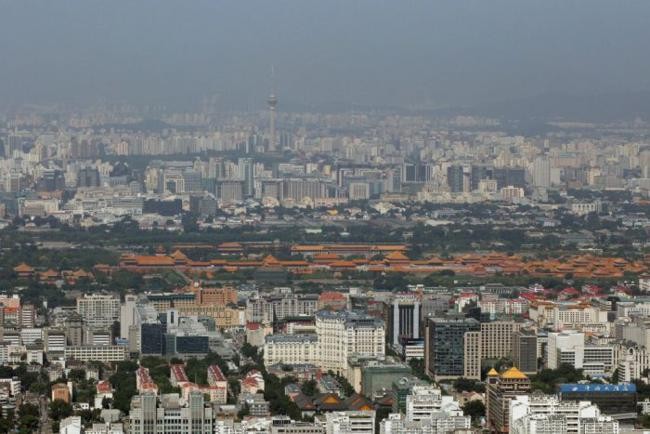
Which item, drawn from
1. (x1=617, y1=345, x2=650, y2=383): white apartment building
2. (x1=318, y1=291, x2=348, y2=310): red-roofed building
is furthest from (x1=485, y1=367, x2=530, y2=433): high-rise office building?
(x1=318, y1=291, x2=348, y2=310): red-roofed building

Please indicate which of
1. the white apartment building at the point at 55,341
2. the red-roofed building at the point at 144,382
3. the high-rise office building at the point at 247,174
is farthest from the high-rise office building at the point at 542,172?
the red-roofed building at the point at 144,382

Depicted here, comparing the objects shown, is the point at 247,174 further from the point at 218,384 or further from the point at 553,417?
the point at 553,417

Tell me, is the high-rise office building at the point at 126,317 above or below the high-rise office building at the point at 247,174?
above

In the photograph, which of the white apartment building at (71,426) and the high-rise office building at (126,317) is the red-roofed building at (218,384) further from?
the high-rise office building at (126,317)

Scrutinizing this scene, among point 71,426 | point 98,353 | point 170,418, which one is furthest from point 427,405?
point 98,353

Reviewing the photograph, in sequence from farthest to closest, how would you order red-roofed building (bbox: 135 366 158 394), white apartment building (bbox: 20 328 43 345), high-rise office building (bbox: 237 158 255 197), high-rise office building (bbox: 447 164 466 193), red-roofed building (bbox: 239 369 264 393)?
high-rise office building (bbox: 447 164 466 193), high-rise office building (bbox: 237 158 255 197), white apartment building (bbox: 20 328 43 345), red-roofed building (bbox: 239 369 264 393), red-roofed building (bbox: 135 366 158 394)

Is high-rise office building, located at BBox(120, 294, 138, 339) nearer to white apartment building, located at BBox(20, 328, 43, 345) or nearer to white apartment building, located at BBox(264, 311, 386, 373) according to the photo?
white apartment building, located at BBox(20, 328, 43, 345)

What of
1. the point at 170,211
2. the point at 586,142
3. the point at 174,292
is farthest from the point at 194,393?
the point at 586,142
